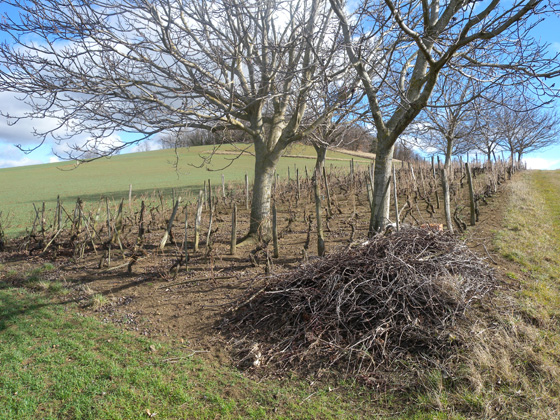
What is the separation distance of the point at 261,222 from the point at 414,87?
377 cm

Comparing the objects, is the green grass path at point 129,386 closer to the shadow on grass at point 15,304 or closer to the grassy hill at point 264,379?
the grassy hill at point 264,379

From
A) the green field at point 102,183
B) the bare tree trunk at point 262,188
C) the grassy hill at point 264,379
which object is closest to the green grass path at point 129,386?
the grassy hill at point 264,379

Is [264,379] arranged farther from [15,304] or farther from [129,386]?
[15,304]

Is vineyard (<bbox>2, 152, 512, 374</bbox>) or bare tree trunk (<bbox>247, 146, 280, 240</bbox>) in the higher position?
bare tree trunk (<bbox>247, 146, 280, 240</bbox>)

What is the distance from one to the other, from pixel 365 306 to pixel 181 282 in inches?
129

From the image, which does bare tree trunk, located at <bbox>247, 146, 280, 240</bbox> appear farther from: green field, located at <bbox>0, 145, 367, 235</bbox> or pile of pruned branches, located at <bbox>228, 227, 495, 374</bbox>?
green field, located at <bbox>0, 145, 367, 235</bbox>

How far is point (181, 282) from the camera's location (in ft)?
20.2

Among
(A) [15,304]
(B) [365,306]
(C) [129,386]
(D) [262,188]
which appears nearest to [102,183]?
(D) [262,188]

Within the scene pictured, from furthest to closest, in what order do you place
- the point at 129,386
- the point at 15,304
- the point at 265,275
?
the point at 15,304 < the point at 265,275 < the point at 129,386

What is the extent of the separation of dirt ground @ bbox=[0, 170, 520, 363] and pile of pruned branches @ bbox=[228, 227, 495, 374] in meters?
0.53

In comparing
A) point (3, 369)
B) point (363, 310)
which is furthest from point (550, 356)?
point (3, 369)

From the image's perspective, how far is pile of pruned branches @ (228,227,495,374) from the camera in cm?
381

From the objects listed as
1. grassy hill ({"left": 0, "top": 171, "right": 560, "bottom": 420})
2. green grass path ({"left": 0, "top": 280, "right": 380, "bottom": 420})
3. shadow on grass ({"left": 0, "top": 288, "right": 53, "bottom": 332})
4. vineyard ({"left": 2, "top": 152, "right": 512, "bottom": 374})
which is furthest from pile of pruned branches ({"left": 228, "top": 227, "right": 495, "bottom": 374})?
shadow on grass ({"left": 0, "top": 288, "right": 53, "bottom": 332})

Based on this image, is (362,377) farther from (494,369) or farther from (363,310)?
(494,369)
